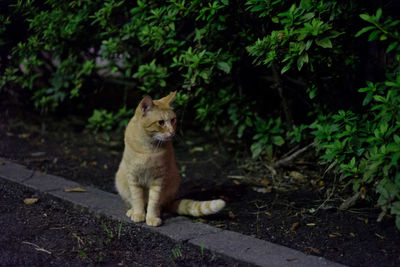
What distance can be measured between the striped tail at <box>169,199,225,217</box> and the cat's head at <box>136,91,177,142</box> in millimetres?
542

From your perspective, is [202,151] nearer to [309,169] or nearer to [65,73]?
[309,169]

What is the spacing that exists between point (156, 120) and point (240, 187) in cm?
138

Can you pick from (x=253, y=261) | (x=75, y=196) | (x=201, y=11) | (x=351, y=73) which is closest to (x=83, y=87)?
(x=75, y=196)

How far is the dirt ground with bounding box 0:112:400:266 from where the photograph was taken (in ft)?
9.72

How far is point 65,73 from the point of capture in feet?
17.7

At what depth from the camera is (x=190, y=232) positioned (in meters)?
3.11

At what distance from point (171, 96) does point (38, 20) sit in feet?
6.72

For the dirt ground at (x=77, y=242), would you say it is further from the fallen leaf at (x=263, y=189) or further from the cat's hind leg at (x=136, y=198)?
the fallen leaf at (x=263, y=189)

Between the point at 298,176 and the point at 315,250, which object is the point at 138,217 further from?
the point at 298,176

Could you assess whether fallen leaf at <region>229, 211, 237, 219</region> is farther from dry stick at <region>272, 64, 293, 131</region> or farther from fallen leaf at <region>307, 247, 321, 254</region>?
dry stick at <region>272, 64, 293, 131</region>

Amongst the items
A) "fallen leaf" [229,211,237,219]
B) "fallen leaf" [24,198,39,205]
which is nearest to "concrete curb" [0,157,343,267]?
"fallen leaf" [24,198,39,205]

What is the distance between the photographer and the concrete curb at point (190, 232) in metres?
2.69

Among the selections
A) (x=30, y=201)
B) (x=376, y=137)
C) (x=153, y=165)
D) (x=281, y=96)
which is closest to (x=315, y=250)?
(x=376, y=137)

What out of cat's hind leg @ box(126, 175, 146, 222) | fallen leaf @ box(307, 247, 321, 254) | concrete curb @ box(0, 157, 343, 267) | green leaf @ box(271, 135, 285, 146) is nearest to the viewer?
concrete curb @ box(0, 157, 343, 267)
